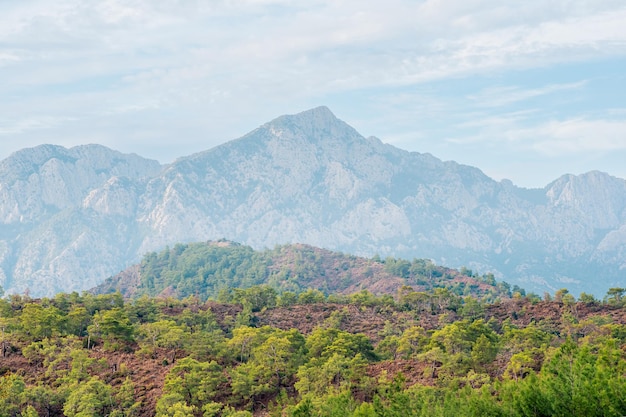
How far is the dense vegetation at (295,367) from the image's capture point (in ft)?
216

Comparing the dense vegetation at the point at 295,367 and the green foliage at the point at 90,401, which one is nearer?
the dense vegetation at the point at 295,367

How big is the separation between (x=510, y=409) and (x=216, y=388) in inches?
1480

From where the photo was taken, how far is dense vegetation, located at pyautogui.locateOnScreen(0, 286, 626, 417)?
2594 inches

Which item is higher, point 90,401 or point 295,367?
point 295,367

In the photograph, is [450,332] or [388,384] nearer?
[388,384]

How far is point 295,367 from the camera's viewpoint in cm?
9250

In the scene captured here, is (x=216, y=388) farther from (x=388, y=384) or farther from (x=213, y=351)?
(x=388, y=384)

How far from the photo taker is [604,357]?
6738 centimetres

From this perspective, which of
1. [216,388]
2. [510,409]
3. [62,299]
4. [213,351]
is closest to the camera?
[510,409]

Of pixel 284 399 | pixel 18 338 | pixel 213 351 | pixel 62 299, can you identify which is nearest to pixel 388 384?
pixel 284 399

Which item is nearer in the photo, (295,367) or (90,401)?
(90,401)

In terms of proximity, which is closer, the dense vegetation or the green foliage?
the dense vegetation

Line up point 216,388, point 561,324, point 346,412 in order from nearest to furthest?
1. point 346,412
2. point 216,388
3. point 561,324

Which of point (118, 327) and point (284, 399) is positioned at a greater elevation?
point (118, 327)
